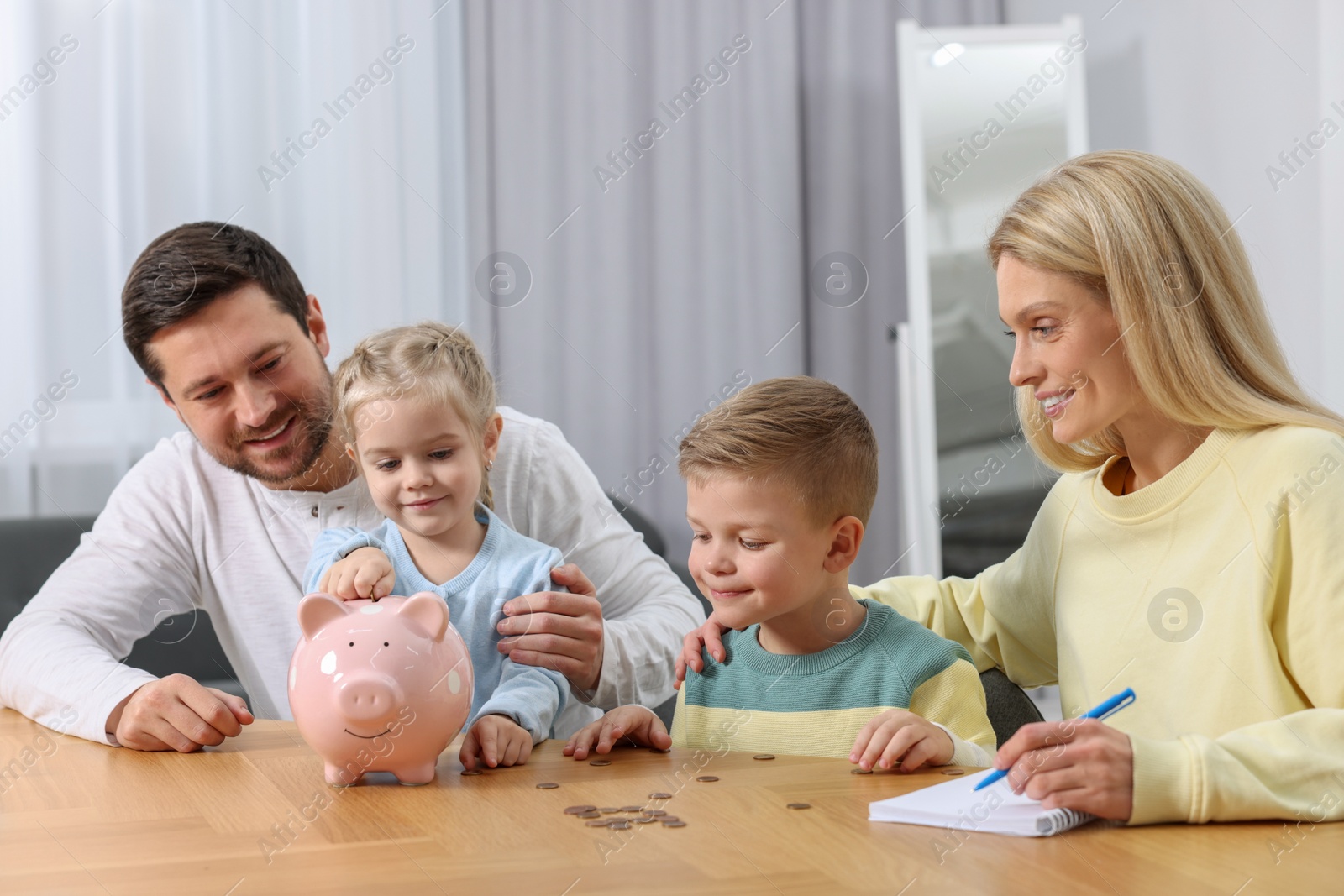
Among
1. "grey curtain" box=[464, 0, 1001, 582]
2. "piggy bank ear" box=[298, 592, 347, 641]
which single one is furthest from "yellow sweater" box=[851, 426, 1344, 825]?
"grey curtain" box=[464, 0, 1001, 582]

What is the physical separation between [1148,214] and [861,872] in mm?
674

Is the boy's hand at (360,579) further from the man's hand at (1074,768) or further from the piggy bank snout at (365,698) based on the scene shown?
the man's hand at (1074,768)

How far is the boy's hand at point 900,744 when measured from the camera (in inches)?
38.4

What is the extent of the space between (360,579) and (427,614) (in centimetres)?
Answer: 21

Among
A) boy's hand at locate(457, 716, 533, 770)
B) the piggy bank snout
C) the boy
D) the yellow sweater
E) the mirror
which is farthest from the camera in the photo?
the mirror

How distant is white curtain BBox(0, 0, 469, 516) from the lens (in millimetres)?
2969

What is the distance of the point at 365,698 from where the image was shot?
0.93 m

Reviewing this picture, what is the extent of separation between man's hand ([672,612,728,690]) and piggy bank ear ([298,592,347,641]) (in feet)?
1.35

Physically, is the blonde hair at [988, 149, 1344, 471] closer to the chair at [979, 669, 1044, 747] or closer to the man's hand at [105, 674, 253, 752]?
the chair at [979, 669, 1044, 747]

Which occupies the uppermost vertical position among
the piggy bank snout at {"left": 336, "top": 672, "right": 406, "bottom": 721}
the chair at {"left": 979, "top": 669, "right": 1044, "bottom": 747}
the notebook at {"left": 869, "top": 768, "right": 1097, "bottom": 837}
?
the piggy bank snout at {"left": 336, "top": 672, "right": 406, "bottom": 721}

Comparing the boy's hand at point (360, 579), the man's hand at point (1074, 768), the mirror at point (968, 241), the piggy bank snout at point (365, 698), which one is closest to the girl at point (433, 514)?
the boy's hand at point (360, 579)

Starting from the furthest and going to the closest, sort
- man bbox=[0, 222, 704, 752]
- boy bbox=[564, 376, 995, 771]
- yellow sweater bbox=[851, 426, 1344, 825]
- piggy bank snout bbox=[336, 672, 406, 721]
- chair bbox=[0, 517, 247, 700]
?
chair bbox=[0, 517, 247, 700], man bbox=[0, 222, 704, 752], boy bbox=[564, 376, 995, 771], piggy bank snout bbox=[336, 672, 406, 721], yellow sweater bbox=[851, 426, 1344, 825]

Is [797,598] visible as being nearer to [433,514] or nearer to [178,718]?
[433,514]

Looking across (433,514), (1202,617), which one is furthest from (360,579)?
(1202,617)
